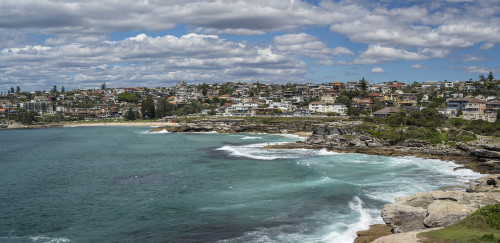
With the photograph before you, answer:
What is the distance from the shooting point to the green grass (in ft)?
57.3

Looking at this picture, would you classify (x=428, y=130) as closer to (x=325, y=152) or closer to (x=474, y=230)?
(x=325, y=152)

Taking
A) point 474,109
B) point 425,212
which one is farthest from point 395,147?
point 474,109

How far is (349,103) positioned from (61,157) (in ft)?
297

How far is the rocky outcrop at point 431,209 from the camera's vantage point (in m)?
21.3

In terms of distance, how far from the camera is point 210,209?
97.1 feet

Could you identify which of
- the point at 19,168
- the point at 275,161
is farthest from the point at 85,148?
the point at 275,161

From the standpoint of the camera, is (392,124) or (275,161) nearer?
(275,161)

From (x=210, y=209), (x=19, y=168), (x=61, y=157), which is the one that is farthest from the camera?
(x=61, y=157)

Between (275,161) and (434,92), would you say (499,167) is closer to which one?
(275,161)

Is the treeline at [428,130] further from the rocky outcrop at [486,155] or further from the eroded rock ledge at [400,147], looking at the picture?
the rocky outcrop at [486,155]

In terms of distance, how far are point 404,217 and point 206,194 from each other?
17.1 m

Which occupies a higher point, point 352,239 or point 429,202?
point 429,202

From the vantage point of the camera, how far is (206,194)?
34344 millimetres

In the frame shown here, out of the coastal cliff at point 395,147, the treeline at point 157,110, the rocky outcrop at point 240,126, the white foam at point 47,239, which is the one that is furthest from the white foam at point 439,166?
the treeline at point 157,110
